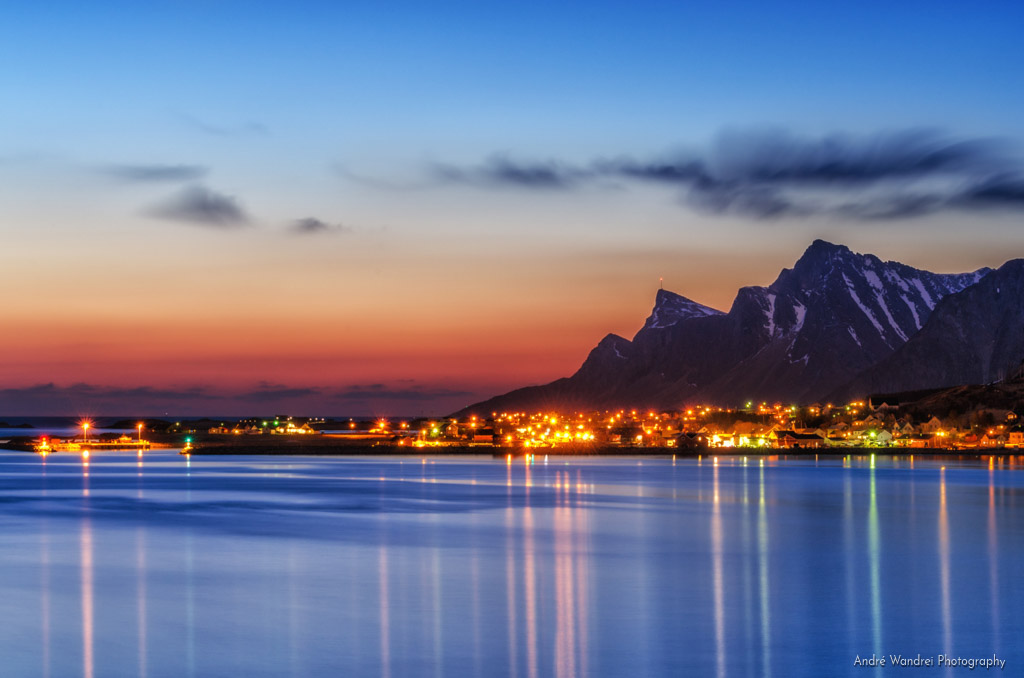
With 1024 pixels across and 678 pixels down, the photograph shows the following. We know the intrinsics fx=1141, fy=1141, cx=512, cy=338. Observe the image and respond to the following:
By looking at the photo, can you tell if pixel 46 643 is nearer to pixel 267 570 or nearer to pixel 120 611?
pixel 120 611

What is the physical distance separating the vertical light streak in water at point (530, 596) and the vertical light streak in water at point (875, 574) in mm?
5303

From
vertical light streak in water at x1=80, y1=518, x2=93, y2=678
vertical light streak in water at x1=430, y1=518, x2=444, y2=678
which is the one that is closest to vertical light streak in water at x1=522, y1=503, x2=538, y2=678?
vertical light streak in water at x1=430, y1=518, x2=444, y2=678

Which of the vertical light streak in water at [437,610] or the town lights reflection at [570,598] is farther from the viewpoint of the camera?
the town lights reflection at [570,598]

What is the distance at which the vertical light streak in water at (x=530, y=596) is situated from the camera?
1817cm

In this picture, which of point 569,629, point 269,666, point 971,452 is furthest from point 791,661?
point 971,452

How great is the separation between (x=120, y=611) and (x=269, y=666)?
276 inches

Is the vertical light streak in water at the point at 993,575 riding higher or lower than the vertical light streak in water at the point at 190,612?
lower

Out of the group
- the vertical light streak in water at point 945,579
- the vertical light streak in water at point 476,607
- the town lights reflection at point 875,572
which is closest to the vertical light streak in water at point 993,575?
the vertical light streak in water at point 945,579

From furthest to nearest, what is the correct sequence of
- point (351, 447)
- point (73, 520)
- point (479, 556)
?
point (351, 447) → point (73, 520) → point (479, 556)

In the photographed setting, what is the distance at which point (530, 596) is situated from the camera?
83.6ft

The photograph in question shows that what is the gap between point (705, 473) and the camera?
10056cm

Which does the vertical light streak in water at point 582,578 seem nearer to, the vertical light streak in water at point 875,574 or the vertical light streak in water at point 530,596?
the vertical light streak in water at point 530,596

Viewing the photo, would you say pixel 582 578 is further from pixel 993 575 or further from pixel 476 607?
pixel 993 575

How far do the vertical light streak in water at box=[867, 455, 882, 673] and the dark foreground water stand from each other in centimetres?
10
